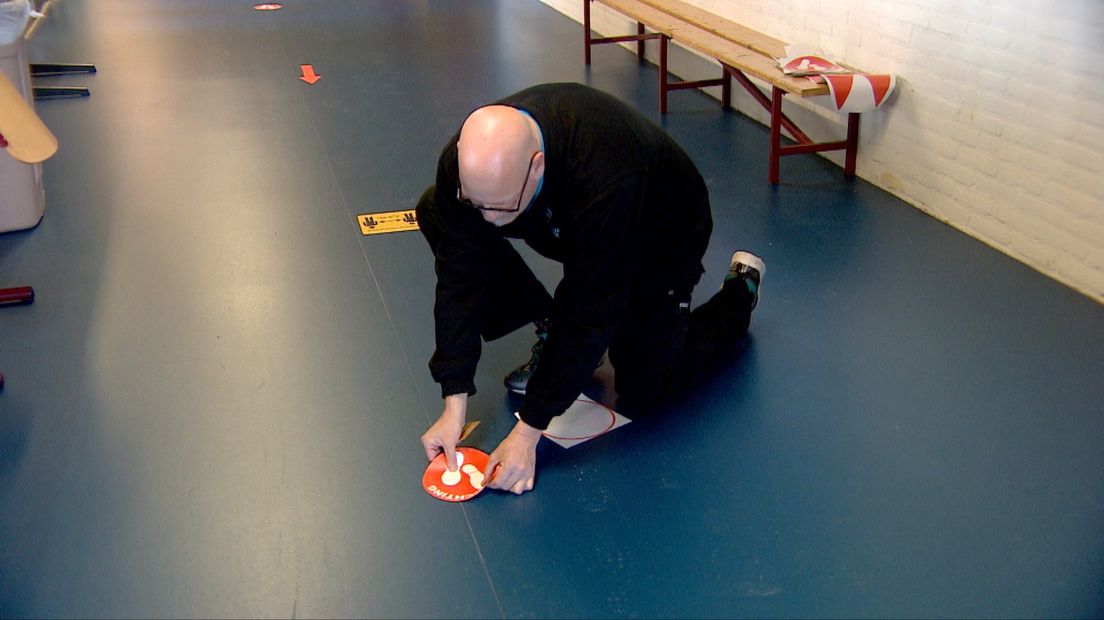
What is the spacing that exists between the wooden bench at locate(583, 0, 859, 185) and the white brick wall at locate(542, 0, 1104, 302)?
7.8 inches

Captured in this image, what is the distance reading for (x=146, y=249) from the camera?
404 centimetres

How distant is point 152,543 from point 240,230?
1953 millimetres

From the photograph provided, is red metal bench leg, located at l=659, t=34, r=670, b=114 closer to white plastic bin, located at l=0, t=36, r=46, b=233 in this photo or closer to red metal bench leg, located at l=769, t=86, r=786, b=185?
red metal bench leg, located at l=769, t=86, r=786, b=185

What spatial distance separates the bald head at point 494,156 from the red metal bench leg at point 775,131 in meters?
2.66

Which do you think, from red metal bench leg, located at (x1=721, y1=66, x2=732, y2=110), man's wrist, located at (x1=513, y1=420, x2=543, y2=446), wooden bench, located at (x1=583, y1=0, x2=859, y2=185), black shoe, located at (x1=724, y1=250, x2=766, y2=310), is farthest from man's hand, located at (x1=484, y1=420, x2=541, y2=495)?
red metal bench leg, located at (x1=721, y1=66, x2=732, y2=110)

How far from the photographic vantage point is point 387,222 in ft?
14.0

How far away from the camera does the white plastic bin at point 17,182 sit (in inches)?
156

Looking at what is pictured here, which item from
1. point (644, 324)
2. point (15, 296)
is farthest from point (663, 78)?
point (15, 296)

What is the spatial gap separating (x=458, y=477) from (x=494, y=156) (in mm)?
943

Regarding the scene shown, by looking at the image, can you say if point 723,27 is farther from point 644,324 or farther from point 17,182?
point 17,182

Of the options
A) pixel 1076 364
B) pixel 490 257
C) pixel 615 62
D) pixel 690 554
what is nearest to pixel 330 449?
pixel 490 257

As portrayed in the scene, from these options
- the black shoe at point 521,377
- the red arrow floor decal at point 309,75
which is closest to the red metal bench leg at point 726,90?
the red arrow floor decal at point 309,75

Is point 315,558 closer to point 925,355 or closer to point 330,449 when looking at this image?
point 330,449

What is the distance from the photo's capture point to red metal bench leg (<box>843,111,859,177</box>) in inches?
179
